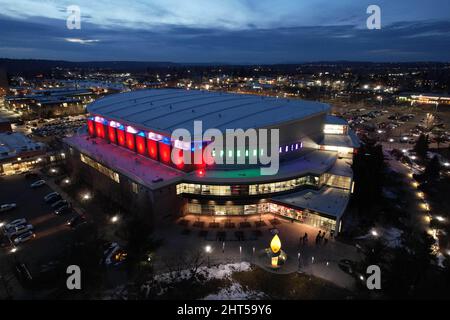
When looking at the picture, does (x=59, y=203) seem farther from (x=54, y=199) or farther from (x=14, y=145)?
(x=14, y=145)

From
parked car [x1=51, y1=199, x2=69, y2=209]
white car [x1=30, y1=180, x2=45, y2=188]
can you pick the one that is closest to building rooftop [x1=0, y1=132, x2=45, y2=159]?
white car [x1=30, y1=180, x2=45, y2=188]

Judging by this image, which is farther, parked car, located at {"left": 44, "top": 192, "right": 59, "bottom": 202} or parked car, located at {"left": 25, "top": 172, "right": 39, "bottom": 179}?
parked car, located at {"left": 25, "top": 172, "right": 39, "bottom": 179}

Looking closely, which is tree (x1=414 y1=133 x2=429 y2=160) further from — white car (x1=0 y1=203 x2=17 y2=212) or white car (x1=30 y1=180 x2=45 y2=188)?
white car (x1=0 y1=203 x2=17 y2=212)

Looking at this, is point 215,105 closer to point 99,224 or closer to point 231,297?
point 99,224

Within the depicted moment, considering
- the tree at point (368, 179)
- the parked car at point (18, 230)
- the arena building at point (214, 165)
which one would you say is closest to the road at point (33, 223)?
the parked car at point (18, 230)

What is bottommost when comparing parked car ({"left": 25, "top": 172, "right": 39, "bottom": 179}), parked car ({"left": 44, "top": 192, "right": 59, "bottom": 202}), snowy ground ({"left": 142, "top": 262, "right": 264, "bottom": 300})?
snowy ground ({"left": 142, "top": 262, "right": 264, "bottom": 300})
